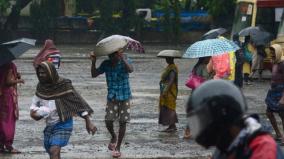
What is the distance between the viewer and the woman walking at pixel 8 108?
10406 mm

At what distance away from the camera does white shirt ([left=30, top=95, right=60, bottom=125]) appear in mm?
7844

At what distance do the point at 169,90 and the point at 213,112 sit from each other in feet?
30.2

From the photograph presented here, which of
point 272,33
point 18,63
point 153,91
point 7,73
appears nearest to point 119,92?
point 7,73

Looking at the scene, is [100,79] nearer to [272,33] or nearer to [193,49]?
[272,33]

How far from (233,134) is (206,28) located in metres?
40.6

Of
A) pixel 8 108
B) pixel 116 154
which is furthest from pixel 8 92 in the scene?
pixel 116 154

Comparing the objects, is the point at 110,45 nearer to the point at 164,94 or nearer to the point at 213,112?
the point at 164,94

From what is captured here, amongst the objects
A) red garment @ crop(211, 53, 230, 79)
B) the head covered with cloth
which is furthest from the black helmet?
red garment @ crop(211, 53, 230, 79)

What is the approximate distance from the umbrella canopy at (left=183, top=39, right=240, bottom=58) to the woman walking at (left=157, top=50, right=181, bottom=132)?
88cm

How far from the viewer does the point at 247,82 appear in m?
20.8

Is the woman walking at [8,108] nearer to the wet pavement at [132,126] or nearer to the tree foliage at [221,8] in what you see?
the wet pavement at [132,126]

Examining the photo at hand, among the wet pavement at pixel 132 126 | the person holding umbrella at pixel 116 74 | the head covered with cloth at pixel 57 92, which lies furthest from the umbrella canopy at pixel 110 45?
the head covered with cloth at pixel 57 92

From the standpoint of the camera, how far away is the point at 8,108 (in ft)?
34.8

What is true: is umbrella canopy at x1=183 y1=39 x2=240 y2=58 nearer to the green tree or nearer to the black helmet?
the black helmet
